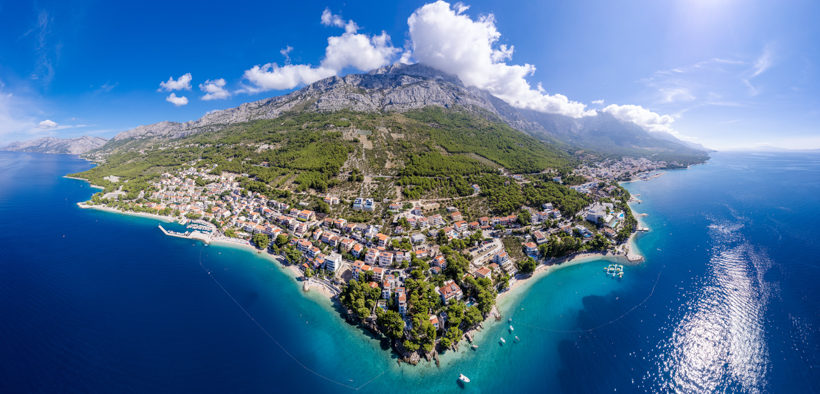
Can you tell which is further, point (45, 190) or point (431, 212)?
point (45, 190)

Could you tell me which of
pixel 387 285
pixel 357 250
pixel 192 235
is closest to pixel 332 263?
pixel 357 250

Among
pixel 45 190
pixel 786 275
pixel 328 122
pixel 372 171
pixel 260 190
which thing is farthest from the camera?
pixel 328 122

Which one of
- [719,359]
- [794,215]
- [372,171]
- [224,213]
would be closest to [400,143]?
[372,171]

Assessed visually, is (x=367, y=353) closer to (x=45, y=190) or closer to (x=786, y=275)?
(x=786, y=275)

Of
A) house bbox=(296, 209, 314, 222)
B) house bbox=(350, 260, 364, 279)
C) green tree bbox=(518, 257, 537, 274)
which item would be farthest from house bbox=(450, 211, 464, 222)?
house bbox=(296, 209, 314, 222)

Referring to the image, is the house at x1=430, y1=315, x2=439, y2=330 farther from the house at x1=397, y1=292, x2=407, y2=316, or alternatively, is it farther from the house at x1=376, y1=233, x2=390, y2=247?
the house at x1=376, y1=233, x2=390, y2=247
